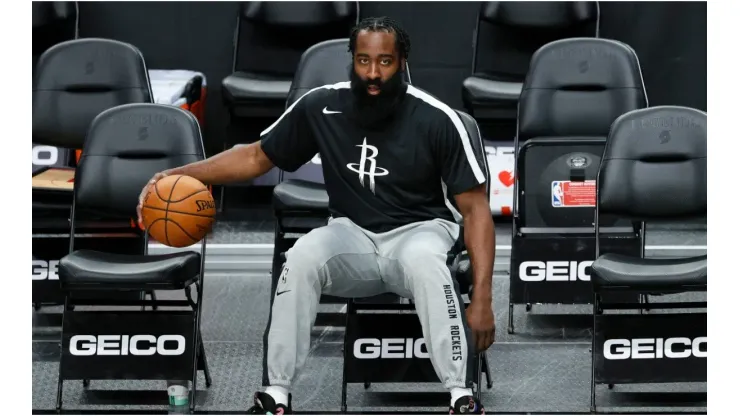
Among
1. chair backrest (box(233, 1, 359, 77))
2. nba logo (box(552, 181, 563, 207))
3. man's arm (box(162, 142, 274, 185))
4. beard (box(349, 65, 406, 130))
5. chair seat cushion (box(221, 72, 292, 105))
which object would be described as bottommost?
nba logo (box(552, 181, 563, 207))

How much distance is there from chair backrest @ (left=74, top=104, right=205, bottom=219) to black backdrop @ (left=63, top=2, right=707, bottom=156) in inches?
82.6

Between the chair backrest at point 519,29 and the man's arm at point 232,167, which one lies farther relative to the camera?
the chair backrest at point 519,29

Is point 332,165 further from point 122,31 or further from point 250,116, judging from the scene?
point 122,31

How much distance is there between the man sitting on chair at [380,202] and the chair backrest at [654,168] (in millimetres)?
857

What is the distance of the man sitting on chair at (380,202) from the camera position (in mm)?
3918

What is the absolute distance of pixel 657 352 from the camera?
4531mm

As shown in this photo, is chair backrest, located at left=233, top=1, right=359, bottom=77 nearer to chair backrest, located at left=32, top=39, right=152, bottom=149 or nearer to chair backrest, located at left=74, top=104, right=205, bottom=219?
chair backrest, located at left=32, top=39, right=152, bottom=149

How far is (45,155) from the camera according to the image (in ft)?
21.2

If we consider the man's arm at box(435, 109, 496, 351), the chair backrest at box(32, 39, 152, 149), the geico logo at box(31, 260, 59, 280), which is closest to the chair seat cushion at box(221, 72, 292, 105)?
the chair backrest at box(32, 39, 152, 149)

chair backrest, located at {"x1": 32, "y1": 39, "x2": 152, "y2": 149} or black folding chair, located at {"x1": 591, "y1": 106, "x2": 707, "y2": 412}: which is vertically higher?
chair backrest, located at {"x1": 32, "y1": 39, "x2": 152, "y2": 149}

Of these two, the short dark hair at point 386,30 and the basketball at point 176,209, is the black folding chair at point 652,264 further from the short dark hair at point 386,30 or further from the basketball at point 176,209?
the basketball at point 176,209

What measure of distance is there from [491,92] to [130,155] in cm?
212

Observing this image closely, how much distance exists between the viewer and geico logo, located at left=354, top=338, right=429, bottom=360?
177 inches

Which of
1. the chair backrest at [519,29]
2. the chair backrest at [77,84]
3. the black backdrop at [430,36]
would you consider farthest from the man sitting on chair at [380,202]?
the black backdrop at [430,36]
